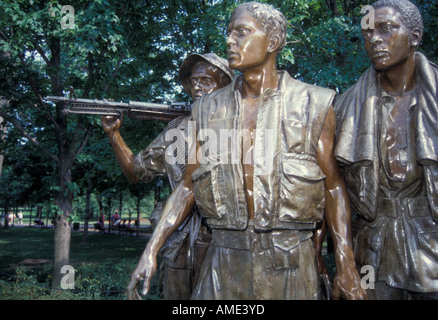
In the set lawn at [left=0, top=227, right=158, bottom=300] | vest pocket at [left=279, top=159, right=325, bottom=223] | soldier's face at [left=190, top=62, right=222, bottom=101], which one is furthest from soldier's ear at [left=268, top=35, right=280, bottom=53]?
lawn at [left=0, top=227, right=158, bottom=300]

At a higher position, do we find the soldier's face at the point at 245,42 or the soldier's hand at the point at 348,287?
the soldier's face at the point at 245,42

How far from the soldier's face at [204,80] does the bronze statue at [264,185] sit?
4.44 ft

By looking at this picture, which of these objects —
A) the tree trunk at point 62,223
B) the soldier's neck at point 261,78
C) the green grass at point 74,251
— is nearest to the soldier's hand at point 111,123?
the soldier's neck at point 261,78

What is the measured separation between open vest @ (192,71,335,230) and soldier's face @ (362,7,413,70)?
0.41 meters

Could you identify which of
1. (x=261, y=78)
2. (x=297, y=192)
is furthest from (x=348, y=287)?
(x=261, y=78)

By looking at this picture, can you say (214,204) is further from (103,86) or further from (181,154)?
(103,86)

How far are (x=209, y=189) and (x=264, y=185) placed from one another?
32 cm

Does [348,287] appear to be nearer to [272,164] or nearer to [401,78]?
[272,164]

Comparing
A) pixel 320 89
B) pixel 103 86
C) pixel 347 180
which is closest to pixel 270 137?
pixel 320 89

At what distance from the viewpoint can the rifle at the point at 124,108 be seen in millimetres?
3719

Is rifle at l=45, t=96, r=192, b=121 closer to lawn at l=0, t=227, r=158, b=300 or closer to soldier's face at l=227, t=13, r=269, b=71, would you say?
soldier's face at l=227, t=13, r=269, b=71

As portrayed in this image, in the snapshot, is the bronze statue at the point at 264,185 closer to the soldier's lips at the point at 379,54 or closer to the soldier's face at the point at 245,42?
the soldier's face at the point at 245,42

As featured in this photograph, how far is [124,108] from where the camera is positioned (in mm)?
3963

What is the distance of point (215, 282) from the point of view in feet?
8.03
